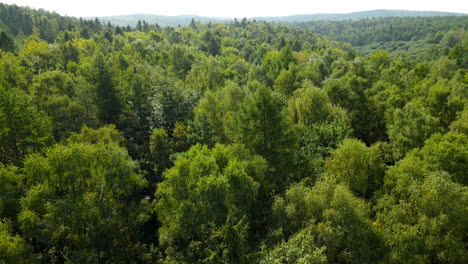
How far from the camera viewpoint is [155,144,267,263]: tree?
24.0m

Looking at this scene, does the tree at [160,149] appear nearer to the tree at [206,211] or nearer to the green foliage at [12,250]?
the tree at [206,211]

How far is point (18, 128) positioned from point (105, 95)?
1872 cm

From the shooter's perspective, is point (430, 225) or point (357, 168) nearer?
point (430, 225)

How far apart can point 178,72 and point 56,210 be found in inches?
2646

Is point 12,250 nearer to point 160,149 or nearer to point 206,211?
point 206,211

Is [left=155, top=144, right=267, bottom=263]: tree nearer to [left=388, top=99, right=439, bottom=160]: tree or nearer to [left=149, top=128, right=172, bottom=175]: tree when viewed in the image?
[left=149, top=128, right=172, bottom=175]: tree

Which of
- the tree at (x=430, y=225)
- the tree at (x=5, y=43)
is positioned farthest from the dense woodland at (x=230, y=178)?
the tree at (x=5, y=43)

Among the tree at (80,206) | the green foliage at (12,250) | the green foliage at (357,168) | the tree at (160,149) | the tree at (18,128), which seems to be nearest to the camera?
the green foliage at (12,250)

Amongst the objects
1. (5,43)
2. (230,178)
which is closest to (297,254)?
(230,178)

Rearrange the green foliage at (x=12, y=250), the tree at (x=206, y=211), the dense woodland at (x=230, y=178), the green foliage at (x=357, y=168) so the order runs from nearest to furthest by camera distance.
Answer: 1. the green foliage at (x=12, y=250)
2. the dense woodland at (x=230, y=178)
3. the tree at (x=206, y=211)
4. the green foliage at (x=357, y=168)

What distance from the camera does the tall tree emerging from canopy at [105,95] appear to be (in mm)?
51531

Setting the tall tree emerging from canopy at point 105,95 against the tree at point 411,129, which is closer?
the tree at point 411,129

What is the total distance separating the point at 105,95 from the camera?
51938mm

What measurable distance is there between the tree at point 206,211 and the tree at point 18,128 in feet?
60.0
